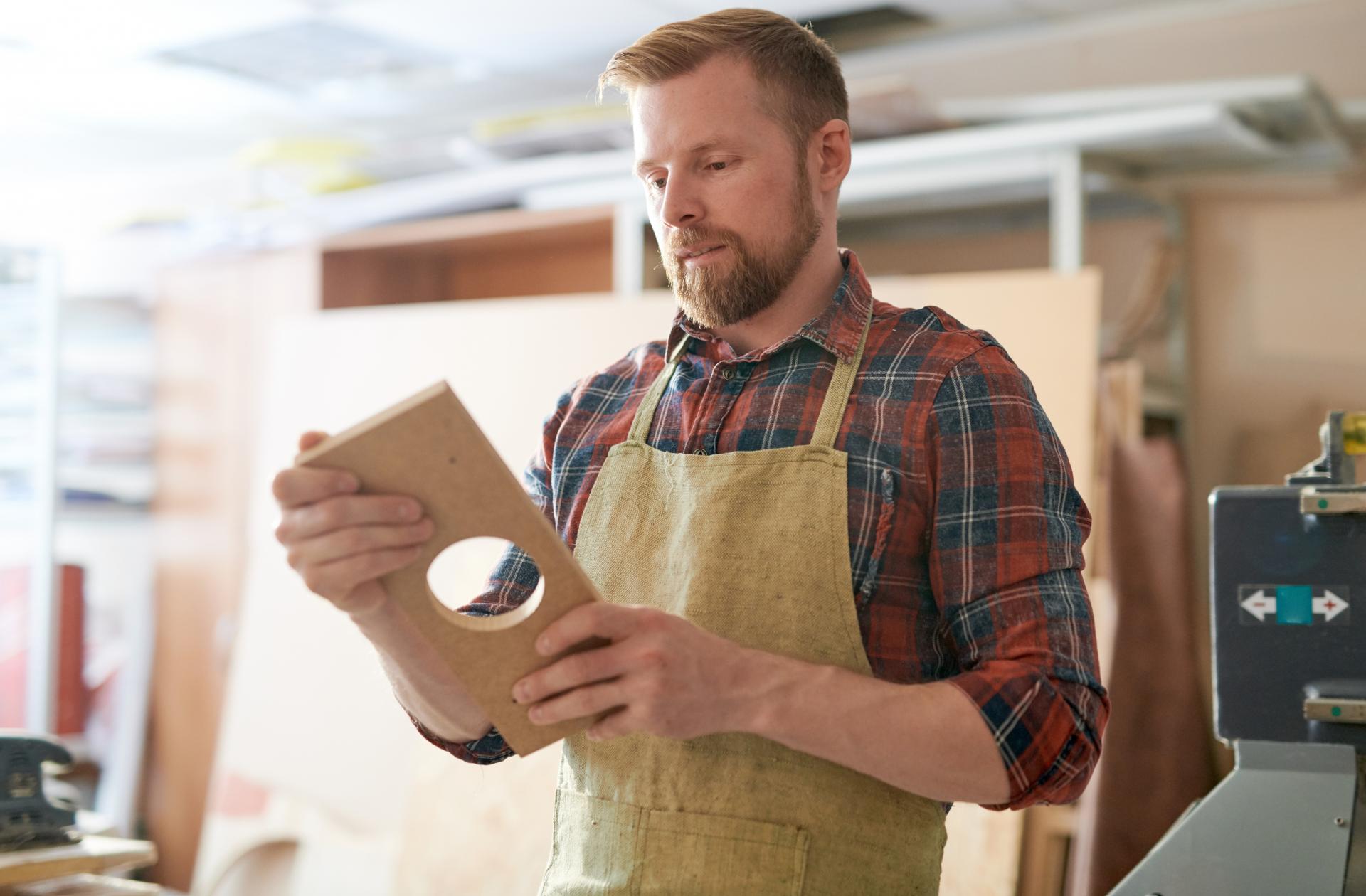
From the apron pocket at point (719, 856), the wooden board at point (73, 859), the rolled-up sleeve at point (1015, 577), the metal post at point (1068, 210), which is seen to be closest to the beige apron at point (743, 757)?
the apron pocket at point (719, 856)

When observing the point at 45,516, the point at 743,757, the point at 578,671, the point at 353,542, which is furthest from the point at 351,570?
the point at 45,516

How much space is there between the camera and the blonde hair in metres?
1.41

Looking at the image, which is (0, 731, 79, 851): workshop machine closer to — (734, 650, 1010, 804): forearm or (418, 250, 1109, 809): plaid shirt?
(418, 250, 1109, 809): plaid shirt

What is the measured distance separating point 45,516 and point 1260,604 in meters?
3.80

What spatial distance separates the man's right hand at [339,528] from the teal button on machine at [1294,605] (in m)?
0.91

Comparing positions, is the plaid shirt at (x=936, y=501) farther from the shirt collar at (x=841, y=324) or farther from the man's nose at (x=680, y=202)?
the man's nose at (x=680, y=202)

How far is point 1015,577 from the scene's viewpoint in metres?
1.21

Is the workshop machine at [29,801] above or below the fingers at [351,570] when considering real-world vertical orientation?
below

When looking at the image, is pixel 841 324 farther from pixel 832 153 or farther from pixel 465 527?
pixel 465 527

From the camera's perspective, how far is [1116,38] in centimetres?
330

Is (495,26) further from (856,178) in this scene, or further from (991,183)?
(991,183)

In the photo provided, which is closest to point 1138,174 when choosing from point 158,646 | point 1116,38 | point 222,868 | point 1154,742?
point 1116,38

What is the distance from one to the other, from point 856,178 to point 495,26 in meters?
1.03

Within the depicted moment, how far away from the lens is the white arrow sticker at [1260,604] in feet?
4.81
